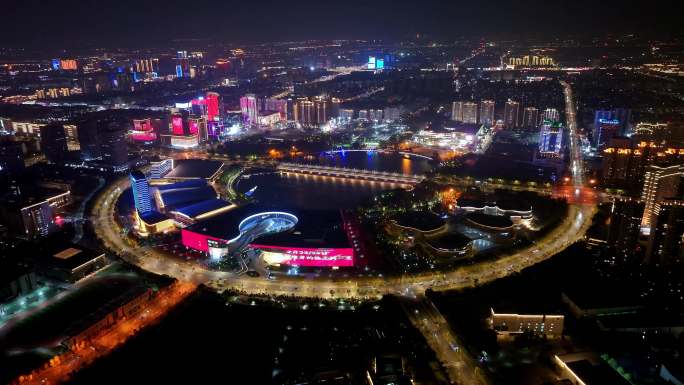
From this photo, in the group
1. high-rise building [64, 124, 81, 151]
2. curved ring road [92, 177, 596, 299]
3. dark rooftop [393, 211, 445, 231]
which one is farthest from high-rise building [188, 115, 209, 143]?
dark rooftop [393, 211, 445, 231]

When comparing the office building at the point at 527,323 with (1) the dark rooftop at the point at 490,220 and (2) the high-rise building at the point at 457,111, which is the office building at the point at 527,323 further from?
(2) the high-rise building at the point at 457,111

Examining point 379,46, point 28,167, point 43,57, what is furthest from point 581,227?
point 43,57

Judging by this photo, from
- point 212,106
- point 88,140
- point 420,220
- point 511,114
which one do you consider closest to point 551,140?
point 511,114

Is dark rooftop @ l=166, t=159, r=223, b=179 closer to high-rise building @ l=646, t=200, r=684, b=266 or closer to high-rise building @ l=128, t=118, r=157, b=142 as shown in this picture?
high-rise building @ l=128, t=118, r=157, b=142

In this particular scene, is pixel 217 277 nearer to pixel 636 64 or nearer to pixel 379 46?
pixel 636 64

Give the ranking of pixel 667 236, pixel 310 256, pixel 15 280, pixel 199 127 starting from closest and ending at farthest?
pixel 15 280 < pixel 667 236 < pixel 310 256 < pixel 199 127

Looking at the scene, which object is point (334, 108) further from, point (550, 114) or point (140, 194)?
point (140, 194)
